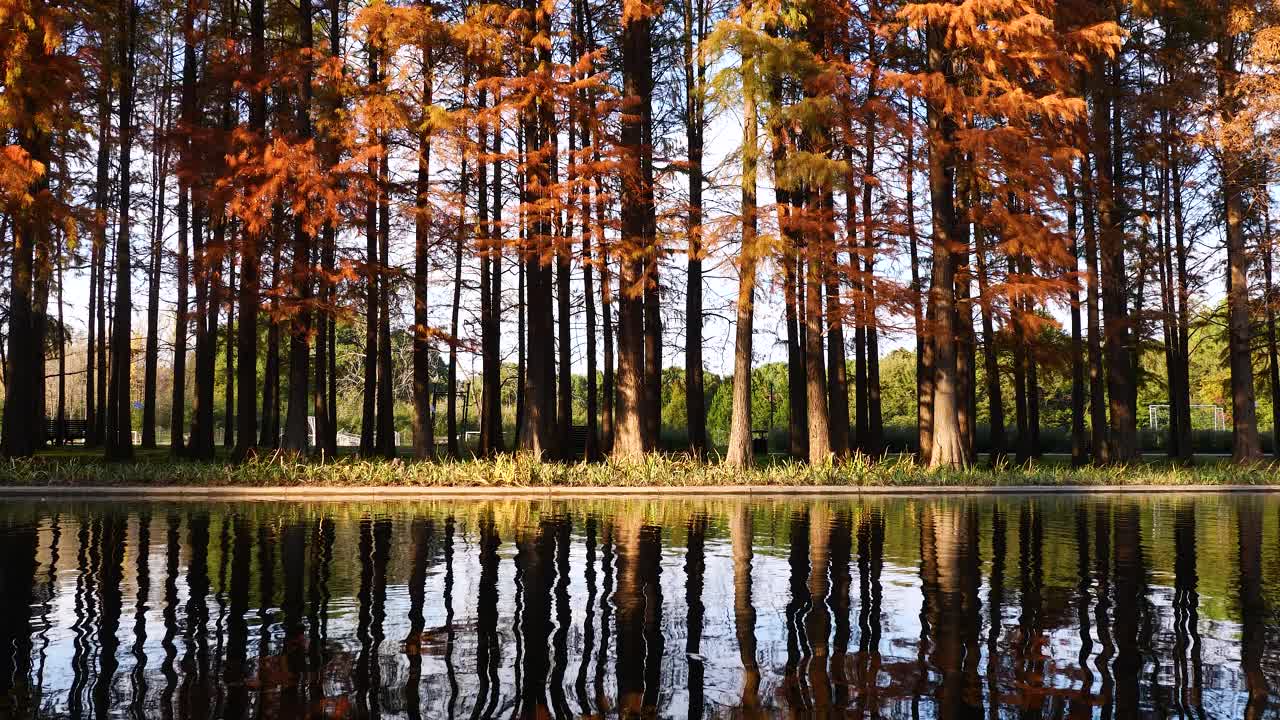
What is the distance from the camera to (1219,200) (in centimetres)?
3241

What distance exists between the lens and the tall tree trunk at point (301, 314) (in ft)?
78.6

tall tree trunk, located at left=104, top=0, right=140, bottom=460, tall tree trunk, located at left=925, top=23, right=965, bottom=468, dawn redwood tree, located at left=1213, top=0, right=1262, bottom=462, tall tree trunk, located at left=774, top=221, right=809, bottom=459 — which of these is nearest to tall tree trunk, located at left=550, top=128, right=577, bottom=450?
tall tree trunk, located at left=774, top=221, right=809, bottom=459

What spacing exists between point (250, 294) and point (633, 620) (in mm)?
18534

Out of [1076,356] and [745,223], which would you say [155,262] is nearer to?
[745,223]

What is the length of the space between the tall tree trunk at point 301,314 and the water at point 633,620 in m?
9.24

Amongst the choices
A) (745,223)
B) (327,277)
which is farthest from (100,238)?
(745,223)

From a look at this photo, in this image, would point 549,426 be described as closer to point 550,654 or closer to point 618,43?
point 618,43

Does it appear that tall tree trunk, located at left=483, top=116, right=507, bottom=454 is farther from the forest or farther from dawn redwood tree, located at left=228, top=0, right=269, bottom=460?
dawn redwood tree, located at left=228, top=0, right=269, bottom=460

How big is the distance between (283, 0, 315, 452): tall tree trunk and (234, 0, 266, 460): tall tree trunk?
828 millimetres

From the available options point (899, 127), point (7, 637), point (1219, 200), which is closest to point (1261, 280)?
point (1219, 200)

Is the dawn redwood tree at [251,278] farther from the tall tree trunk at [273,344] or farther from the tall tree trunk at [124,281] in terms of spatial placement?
the tall tree trunk at [124,281]

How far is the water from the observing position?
223 inches

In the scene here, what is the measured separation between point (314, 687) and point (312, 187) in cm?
1916

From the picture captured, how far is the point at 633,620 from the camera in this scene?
25.8ft
